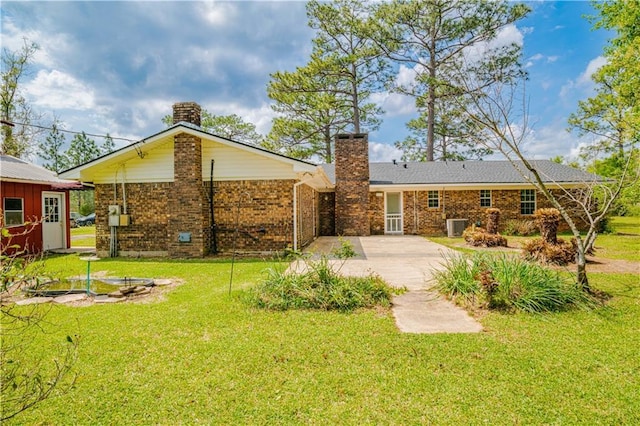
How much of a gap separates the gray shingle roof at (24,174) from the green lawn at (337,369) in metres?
8.96

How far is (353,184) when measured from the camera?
669 inches

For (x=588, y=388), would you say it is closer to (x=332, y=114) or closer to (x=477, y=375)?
(x=477, y=375)

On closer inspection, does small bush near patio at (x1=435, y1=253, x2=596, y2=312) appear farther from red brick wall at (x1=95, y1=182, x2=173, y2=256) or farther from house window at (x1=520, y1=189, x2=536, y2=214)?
house window at (x1=520, y1=189, x2=536, y2=214)

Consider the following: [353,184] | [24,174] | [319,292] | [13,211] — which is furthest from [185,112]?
[319,292]

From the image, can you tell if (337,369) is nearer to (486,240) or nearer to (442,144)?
(486,240)

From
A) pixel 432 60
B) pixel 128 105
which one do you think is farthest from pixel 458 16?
pixel 128 105

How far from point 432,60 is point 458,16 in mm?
2856

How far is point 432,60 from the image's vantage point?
22.4 metres

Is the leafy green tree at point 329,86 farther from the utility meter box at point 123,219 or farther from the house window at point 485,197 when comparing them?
the utility meter box at point 123,219

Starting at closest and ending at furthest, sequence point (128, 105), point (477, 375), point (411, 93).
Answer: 1. point (477, 375)
2. point (128, 105)
3. point (411, 93)

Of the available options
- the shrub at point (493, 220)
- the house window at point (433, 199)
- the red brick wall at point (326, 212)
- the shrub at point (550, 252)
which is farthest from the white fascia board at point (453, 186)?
the shrub at point (550, 252)

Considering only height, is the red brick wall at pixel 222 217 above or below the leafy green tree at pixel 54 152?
below

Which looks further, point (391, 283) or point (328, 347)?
point (391, 283)

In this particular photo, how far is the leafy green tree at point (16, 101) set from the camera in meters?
23.3
